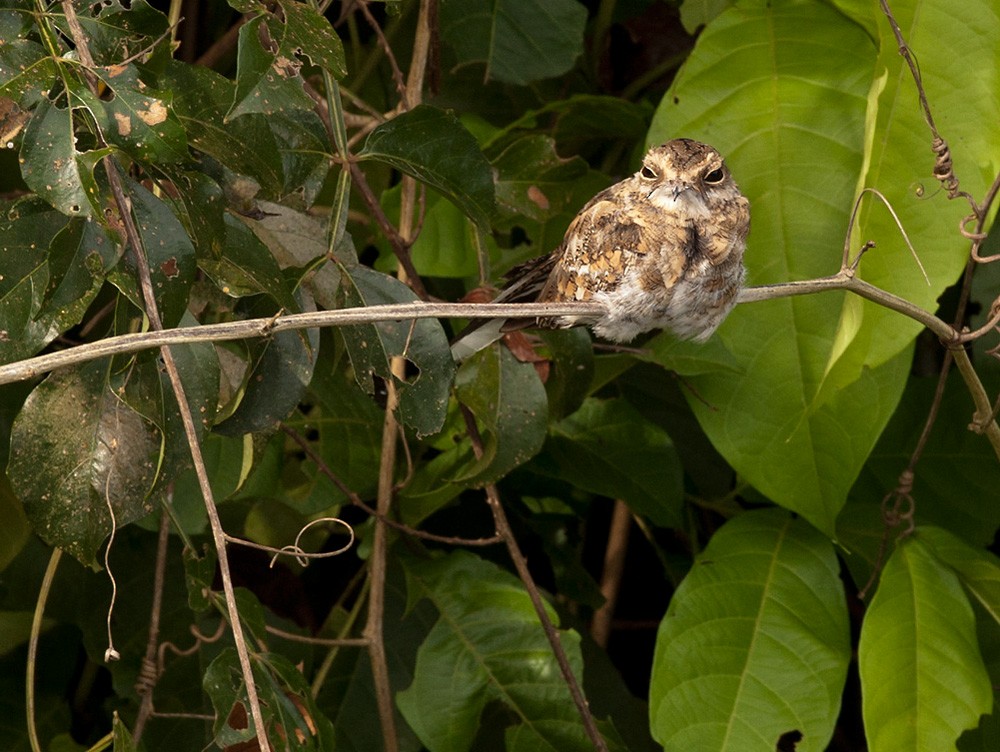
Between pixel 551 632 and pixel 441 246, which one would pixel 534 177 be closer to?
pixel 441 246

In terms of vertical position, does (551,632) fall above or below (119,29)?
below

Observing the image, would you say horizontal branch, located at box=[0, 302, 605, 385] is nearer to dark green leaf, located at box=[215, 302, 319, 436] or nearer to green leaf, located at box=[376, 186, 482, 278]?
dark green leaf, located at box=[215, 302, 319, 436]

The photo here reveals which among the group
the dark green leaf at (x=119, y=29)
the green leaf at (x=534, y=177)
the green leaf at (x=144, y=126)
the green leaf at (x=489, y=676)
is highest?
the dark green leaf at (x=119, y=29)

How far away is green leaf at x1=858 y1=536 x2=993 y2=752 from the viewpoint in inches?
66.7

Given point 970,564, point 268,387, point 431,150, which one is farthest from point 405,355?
point 970,564

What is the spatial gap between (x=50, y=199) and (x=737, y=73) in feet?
3.95

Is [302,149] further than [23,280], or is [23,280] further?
[302,149]

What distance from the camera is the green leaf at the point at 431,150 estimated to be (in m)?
1.47

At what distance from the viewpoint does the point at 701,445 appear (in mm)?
2371

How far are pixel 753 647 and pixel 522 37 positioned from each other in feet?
3.75

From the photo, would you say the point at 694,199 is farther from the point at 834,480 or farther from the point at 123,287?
the point at 123,287

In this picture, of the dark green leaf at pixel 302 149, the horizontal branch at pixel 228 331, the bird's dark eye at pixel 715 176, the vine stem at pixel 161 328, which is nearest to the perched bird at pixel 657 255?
the bird's dark eye at pixel 715 176

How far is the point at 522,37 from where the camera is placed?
2.11 meters

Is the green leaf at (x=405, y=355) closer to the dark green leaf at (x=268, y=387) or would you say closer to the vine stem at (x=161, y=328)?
the dark green leaf at (x=268, y=387)
